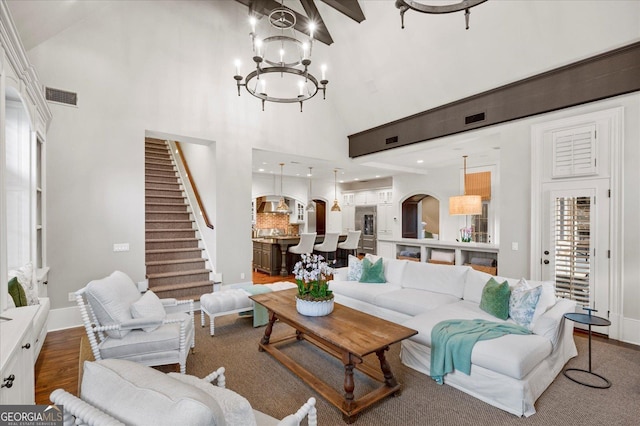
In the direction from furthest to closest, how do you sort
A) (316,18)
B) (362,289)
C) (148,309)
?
(316,18)
(362,289)
(148,309)

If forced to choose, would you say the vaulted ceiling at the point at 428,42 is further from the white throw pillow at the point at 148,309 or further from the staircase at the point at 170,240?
the staircase at the point at 170,240

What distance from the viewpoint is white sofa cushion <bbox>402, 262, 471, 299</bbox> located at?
13.1 ft

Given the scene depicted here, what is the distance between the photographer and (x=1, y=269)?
196 cm

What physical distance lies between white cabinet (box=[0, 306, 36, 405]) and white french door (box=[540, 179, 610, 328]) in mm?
5449

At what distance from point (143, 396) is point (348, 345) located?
5.21ft

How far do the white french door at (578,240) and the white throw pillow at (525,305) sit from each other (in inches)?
60.6

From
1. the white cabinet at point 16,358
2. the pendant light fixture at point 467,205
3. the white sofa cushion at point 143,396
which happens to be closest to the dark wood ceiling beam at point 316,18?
the pendant light fixture at point 467,205

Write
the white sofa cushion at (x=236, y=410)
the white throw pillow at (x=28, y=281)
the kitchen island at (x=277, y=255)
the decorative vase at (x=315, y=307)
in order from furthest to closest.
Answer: the kitchen island at (x=277, y=255)
the decorative vase at (x=315, y=307)
the white throw pillow at (x=28, y=281)
the white sofa cushion at (x=236, y=410)

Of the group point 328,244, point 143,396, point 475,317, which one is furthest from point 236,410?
point 328,244

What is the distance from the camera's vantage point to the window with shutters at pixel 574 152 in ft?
13.0

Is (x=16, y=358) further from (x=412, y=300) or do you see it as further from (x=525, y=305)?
(x=525, y=305)

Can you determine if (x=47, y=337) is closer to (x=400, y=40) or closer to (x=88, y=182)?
(x=88, y=182)

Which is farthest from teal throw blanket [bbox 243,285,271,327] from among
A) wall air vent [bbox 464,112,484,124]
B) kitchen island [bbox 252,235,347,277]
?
wall air vent [bbox 464,112,484,124]

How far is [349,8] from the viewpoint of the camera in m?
4.86
